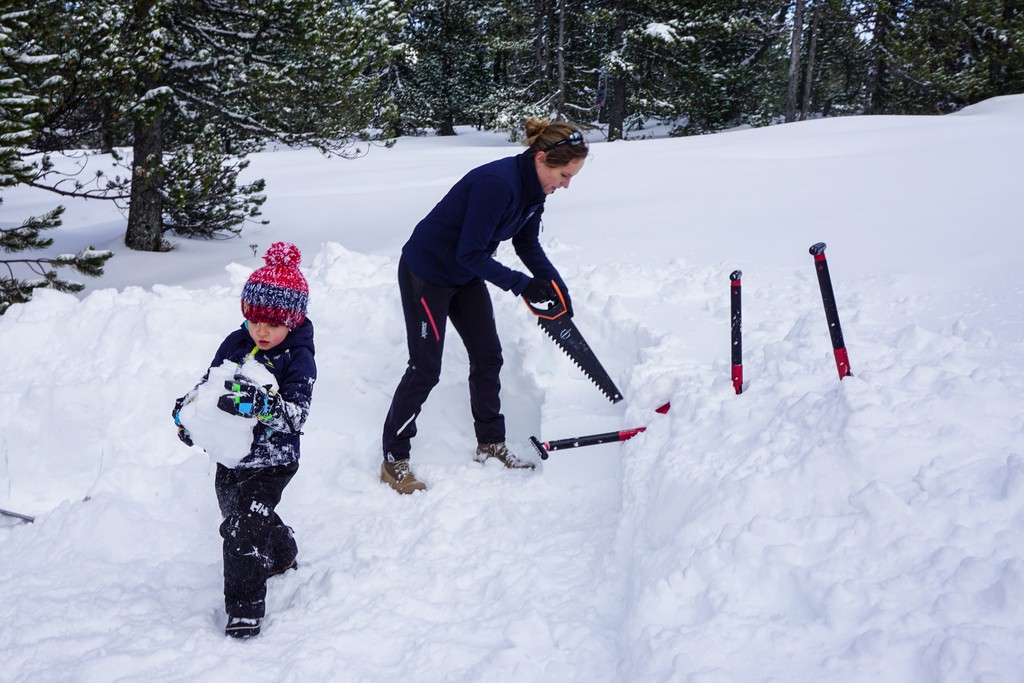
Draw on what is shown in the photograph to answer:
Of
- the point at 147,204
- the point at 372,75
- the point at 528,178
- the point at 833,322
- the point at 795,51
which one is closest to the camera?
the point at 833,322

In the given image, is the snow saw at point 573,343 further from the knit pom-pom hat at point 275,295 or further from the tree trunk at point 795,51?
the tree trunk at point 795,51

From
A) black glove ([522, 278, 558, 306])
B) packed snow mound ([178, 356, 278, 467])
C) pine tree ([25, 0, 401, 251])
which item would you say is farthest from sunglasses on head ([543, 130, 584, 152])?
pine tree ([25, 0, 401, 251])

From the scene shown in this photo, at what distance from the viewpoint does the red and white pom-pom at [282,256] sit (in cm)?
274

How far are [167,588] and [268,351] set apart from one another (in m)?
1.13

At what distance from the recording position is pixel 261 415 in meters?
2.54

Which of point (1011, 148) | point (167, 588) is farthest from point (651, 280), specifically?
point (1011, 148)

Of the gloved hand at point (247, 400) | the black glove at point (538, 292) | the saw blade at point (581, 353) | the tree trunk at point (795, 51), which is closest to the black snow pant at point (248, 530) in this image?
the gloved hand at point (247, 400)

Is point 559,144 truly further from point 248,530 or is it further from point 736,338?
point 248,530

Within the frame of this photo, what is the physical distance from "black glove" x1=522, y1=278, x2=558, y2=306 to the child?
1.08 meters

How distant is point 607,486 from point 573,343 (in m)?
0.80

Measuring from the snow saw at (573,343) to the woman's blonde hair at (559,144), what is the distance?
646 millimetres

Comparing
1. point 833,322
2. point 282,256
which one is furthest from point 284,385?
point 833,322

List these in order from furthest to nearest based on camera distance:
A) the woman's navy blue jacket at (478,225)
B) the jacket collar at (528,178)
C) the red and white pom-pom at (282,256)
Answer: the jacket collar at (528,178)
the woman's navy blue jacket at (478,225)
the red and white pom-pom at (282,256)

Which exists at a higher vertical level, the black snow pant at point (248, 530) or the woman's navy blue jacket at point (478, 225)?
the woman's navy blue jacket at point (478, 225)
